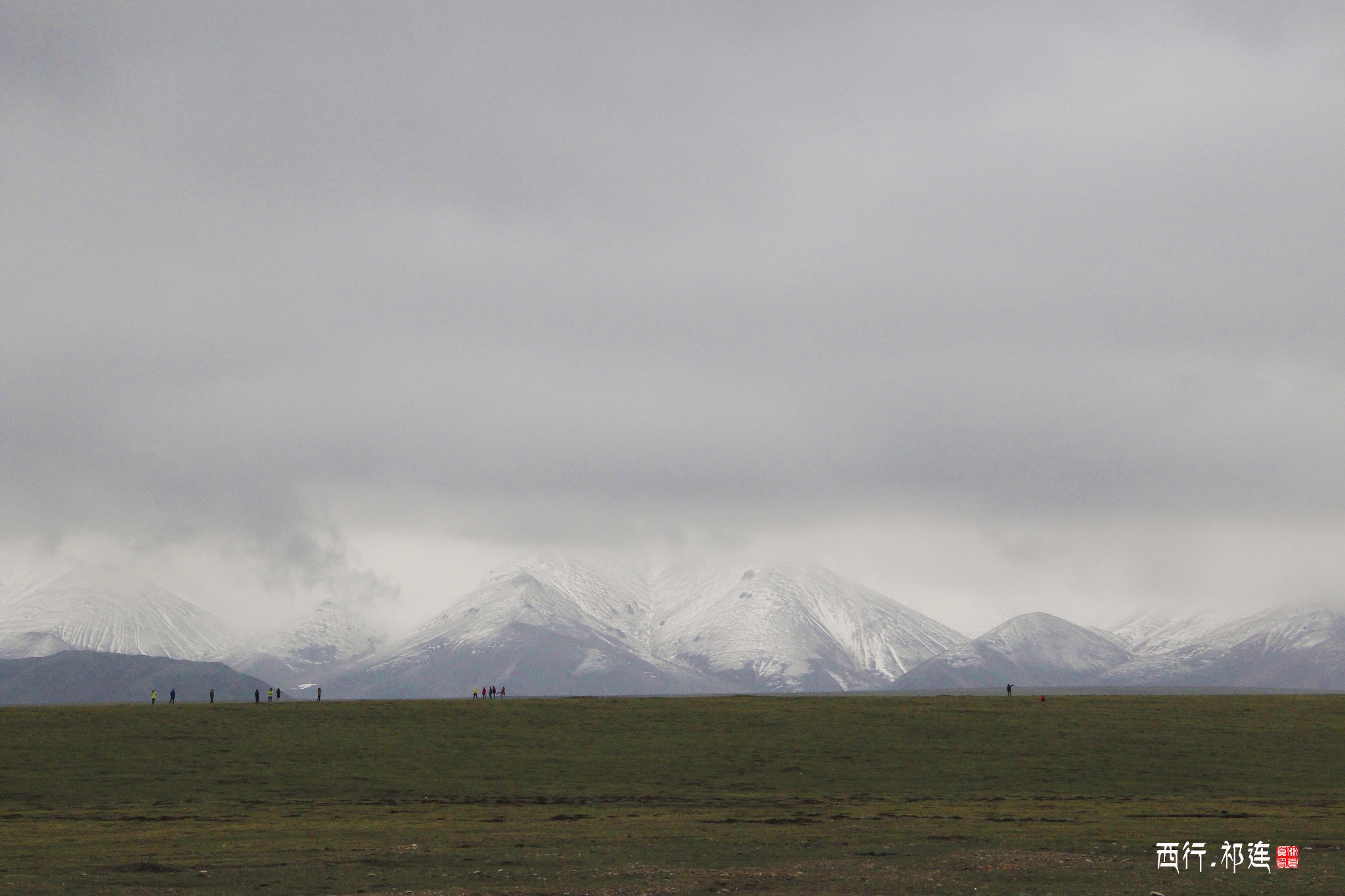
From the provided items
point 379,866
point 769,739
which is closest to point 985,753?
point 769,739

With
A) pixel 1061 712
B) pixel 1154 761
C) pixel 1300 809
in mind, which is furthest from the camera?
pixel 1061 712

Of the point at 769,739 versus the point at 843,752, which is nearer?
the point at 843,752

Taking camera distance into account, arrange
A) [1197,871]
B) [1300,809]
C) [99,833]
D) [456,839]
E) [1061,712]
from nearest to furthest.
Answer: [1197,871] → [456,839] → [99,833] → [1300,809] → [1061,712]

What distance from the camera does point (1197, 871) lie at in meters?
40.2

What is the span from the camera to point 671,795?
2766 inches

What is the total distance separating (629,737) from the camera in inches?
3659

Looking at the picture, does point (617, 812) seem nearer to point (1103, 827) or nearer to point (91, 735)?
point (1103, 827)

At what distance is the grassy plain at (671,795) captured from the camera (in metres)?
40.3

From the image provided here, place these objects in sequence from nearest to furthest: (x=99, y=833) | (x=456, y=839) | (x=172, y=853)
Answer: (x=172, y=853), (x=456, y=839), (x=99, y=833)

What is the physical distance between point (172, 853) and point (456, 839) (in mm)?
11061

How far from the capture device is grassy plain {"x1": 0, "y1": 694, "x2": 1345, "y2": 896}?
40.3 m

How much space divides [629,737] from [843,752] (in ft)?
57.5

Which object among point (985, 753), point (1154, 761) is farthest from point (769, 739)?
point (1154, 761)

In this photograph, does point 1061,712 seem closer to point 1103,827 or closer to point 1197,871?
point 1103,827
